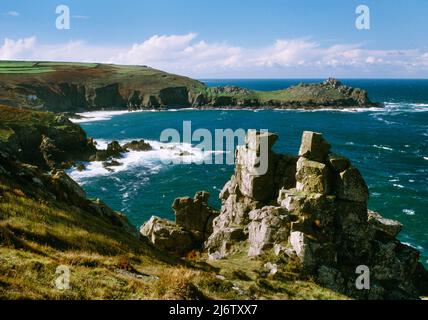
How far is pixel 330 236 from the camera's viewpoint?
97.6ft

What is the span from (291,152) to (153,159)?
3629 centimetres

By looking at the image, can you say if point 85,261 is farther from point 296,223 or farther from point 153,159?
point 153,159

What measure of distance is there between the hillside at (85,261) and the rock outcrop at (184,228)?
8923mm

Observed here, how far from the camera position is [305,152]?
107ft

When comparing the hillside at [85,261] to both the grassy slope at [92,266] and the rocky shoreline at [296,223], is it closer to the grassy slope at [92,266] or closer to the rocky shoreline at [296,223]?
the grassy slope at [92,266]

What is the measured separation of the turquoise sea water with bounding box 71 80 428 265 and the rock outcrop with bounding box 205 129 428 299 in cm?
1943

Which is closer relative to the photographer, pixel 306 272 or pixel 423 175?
pixel 306 272

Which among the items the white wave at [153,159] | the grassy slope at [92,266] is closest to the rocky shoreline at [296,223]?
the grassy slope at [92,266]

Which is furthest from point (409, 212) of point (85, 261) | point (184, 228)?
point (85, 261)

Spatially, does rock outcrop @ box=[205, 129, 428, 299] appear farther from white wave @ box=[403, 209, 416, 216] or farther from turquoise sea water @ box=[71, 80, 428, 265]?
white wave @ box=[403, 209, 416, 216]

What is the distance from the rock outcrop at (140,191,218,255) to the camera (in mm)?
40688
